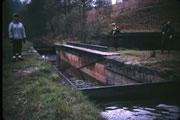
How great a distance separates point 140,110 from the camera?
6.13m

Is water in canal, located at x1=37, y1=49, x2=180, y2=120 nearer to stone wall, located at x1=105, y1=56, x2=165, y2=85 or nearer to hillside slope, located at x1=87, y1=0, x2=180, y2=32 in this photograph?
stone wall, located at x1=105, y1=56, x2=165, y2=85

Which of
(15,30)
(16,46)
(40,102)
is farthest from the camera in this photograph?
(16,46)

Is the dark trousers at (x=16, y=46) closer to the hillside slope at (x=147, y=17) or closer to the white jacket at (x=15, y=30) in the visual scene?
the white jacket at (x=15, y=30)

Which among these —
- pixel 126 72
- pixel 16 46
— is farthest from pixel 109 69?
pixel 16 46

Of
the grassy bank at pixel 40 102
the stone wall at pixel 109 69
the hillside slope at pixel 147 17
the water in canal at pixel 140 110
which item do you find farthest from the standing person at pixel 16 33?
the hillside slope at pixel 147 17

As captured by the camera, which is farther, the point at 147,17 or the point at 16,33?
the point at 147,17

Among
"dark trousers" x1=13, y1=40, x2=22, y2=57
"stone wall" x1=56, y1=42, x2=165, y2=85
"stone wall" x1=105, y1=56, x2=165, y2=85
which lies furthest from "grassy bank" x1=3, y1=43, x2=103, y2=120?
"stone wall" x1=56, y1=42, x2=165, y2=85

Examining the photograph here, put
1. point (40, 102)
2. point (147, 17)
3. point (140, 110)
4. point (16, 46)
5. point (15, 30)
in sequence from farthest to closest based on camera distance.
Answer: point (147, 17)
point (16, 46)
point (15, 30)
point (140, 110)
point (40, 102)

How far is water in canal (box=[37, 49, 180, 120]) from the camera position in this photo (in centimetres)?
554

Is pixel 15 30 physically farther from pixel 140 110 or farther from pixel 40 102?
pixel 140 110

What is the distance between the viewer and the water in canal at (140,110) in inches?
218

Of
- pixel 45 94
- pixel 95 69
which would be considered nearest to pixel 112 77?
pixel 95 69

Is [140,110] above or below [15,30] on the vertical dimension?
below

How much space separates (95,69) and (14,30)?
5.71 metres
